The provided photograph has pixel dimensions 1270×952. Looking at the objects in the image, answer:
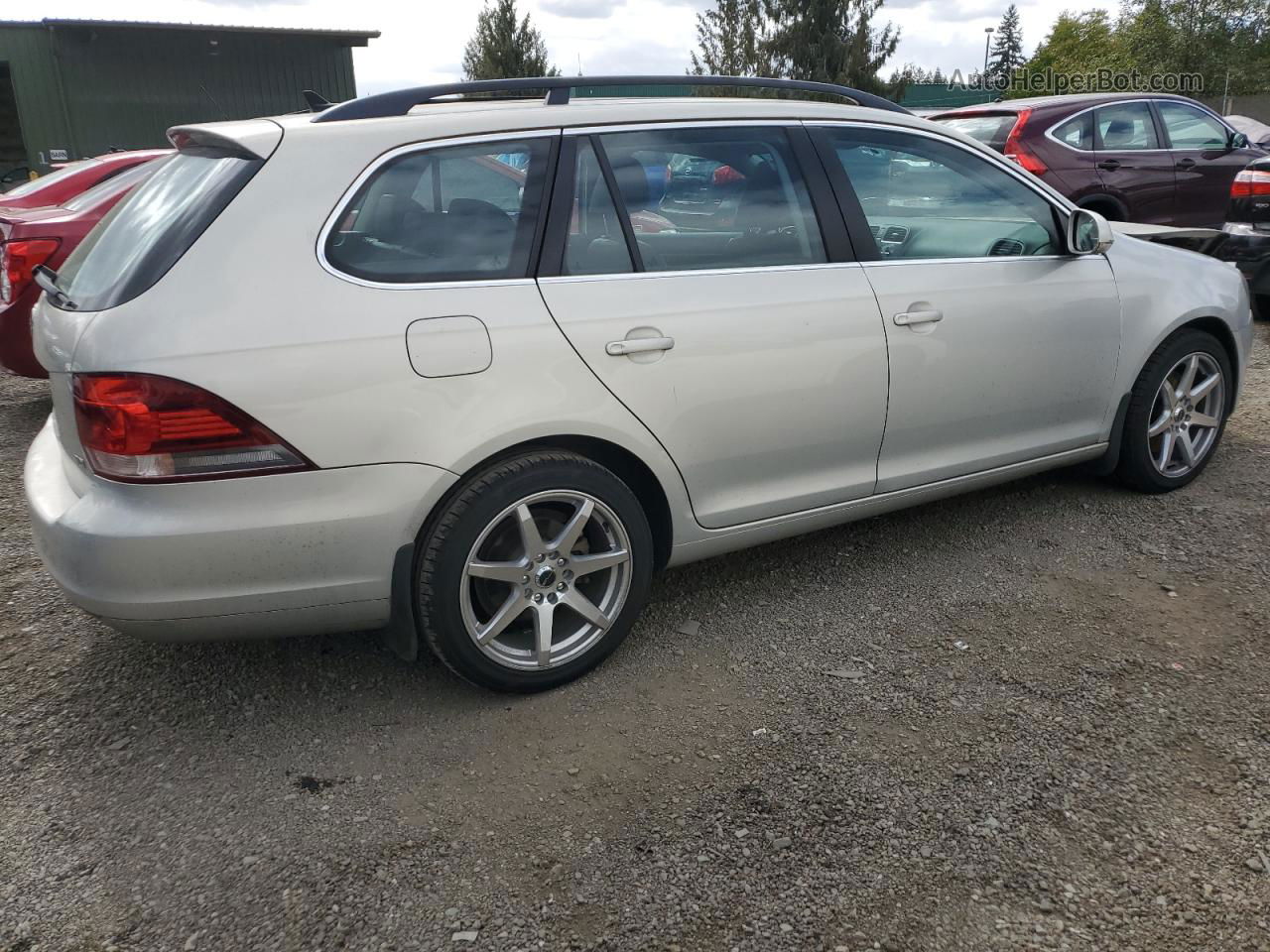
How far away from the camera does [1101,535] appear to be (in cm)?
407

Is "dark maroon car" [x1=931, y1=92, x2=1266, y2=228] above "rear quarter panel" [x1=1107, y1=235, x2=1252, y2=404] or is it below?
above

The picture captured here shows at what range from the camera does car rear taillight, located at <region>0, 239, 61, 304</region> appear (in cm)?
533

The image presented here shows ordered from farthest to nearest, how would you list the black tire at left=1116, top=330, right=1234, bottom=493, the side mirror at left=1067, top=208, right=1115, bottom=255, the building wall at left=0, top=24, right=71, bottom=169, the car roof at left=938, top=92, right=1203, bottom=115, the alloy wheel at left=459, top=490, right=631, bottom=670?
the building wall at left=0, top=24, right=71, bottom=169 → the car roof at left=938, top=92, right=1203, bottom=115 → the black tire at left=1116, top=330, right=1234, bottom=493 → the side mirror at left=1067, top=208, right=1115, bottom=255 → the alloy wheel at left=459, top=490, right=631, bottom=670

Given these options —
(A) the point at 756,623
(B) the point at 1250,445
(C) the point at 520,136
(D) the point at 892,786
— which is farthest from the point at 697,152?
(B) the point at 1250,445

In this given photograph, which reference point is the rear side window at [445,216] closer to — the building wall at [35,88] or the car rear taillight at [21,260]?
the car rear taillight at [21,260]

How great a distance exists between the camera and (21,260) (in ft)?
17.5

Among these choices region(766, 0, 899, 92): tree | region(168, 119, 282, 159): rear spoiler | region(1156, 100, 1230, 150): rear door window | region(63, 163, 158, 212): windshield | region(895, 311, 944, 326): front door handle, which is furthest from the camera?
region(766, 0, 899, 92): tree

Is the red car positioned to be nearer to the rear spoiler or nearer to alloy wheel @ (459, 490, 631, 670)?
the rear spoiler

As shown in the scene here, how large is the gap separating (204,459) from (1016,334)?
2.75 metres

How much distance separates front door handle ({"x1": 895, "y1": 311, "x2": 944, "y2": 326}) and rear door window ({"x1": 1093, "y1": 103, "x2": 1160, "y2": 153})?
6.16 m

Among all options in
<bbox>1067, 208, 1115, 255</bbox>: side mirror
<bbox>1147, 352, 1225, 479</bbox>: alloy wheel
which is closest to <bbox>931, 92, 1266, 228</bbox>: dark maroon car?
<bbox>1147, 352, 1225, 479</bbox>: alloy wheel

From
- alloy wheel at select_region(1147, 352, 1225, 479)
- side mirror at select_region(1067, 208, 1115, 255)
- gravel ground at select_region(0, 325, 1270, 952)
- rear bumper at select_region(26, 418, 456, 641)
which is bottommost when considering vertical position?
gravel ground at select_region(0, 325, 1270, 952)

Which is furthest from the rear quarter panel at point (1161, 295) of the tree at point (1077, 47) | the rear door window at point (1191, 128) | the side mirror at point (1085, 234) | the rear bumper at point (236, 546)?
the tree at point (1077, 47)

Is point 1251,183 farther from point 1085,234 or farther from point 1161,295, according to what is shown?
point 1085,234
